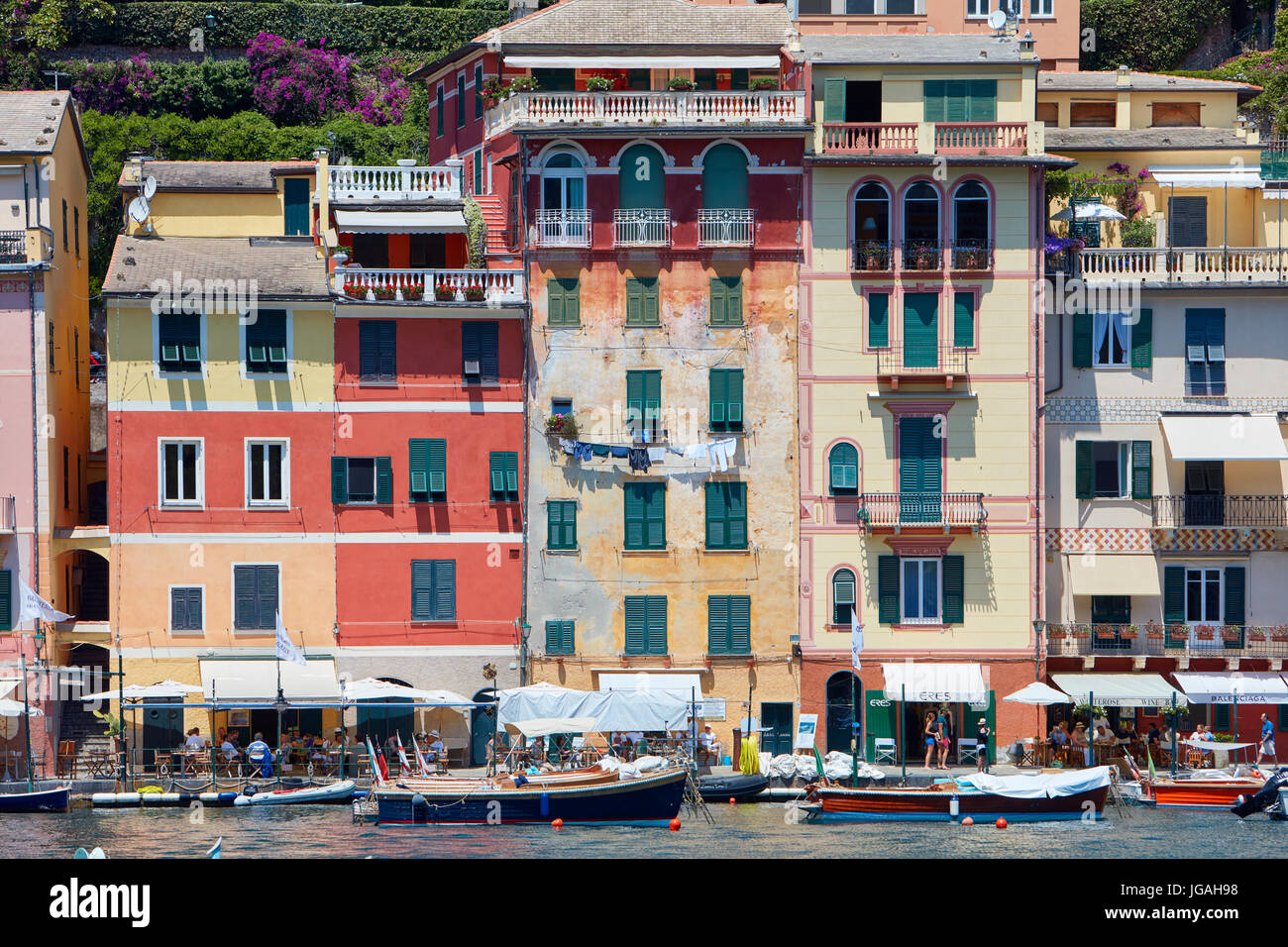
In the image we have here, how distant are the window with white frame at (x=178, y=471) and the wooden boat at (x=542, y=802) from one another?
461 inches

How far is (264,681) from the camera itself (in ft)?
165

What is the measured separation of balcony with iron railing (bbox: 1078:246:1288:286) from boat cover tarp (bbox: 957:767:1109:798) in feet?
49.1

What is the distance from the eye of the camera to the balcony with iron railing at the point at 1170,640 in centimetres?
5316

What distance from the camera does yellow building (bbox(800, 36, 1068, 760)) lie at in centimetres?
5259

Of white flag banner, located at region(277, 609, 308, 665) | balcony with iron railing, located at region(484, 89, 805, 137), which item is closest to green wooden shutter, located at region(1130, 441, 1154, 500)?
balcony with iron railing, located at region(484, 89, 805, 137)

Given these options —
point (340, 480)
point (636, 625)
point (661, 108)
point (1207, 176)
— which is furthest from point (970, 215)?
point (340, 480)

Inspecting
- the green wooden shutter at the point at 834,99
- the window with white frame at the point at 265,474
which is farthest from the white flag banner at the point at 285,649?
the green wooden shutter at the point at 834,99

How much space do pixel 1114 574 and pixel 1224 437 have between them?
482 centimetres

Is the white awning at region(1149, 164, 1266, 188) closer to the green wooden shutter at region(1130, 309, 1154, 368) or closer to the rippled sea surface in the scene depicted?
the green wooden shutter at region(1130, 309, 1154, 368)

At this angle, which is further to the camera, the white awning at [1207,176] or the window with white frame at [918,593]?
the white awning at [1207,176]

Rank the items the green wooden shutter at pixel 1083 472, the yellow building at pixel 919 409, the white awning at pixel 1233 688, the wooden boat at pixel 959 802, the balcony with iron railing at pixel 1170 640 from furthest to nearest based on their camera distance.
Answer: the green wooden shutter at pixel 1083 472, the balcony with iron railing at pixel 1170 640, the yellow building at pixel 919 409, the white awning at pixel 1233 688, the wooden boat at pixel 959 802

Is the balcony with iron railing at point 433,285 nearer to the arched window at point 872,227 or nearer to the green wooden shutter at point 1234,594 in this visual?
the arched window at point 872,227

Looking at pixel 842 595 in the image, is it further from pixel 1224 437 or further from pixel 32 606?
pixel 32 606
